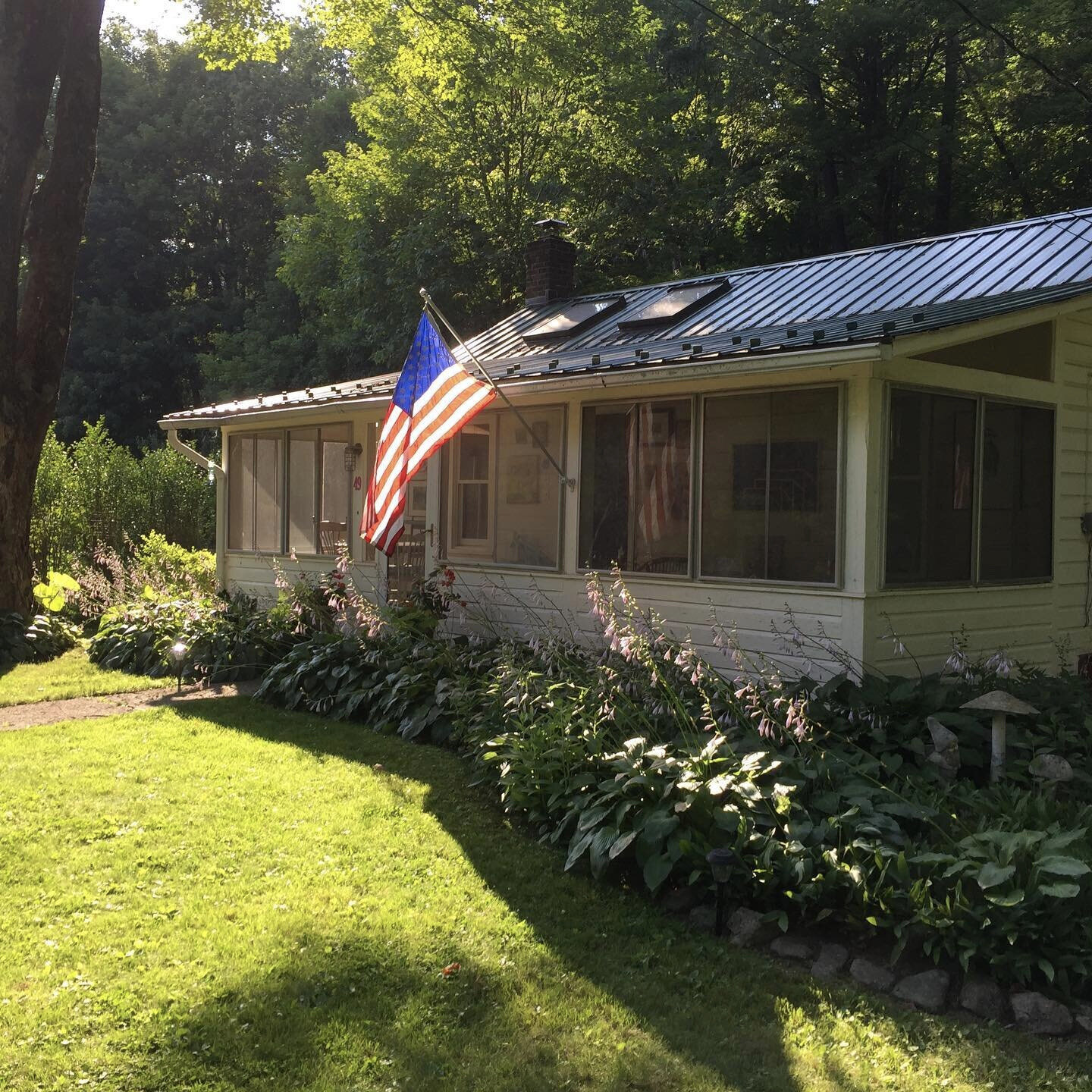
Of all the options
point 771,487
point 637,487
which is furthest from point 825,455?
point 637,487

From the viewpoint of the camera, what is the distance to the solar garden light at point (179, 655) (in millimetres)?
9281

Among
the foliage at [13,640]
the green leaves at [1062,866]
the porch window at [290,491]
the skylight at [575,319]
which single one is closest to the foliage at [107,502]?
the porch window at [290,491]

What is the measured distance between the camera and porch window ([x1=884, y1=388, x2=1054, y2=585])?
6773mm

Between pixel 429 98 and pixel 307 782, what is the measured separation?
19.2 metres

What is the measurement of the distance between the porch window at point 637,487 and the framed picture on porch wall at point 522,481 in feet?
2.17

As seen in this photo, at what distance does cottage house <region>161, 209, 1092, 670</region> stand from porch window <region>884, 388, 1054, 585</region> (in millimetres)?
17

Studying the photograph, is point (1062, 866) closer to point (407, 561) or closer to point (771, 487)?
point (771, 487)

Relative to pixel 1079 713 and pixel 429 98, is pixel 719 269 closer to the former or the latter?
pixel 429 98

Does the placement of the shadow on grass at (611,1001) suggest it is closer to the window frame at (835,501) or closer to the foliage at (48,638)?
the window frame at (835,501)

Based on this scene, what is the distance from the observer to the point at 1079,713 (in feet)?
20.0

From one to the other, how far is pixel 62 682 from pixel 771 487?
22.4ft

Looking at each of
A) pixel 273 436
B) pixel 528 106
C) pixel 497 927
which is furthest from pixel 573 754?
pixel 528 106

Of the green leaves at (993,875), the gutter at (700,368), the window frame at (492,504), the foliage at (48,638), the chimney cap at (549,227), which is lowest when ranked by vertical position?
the foliage at (48,638)

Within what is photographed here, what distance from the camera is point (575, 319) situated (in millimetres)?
10586
